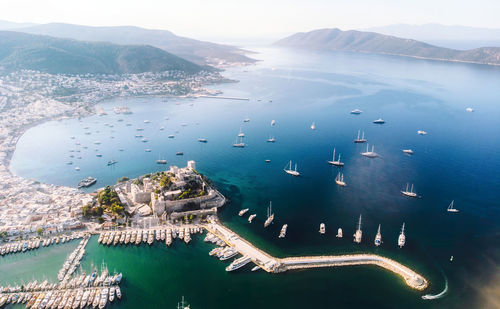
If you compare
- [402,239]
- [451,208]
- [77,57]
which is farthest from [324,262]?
[77,57]

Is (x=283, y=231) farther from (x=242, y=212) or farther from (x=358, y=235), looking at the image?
(x=358, y=235)

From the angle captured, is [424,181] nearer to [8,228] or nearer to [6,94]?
[8,228]

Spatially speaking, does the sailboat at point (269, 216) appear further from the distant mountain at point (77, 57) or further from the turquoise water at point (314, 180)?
the distant mountain at point (77, 57)

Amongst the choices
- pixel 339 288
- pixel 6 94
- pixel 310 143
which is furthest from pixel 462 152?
pixel 6 94

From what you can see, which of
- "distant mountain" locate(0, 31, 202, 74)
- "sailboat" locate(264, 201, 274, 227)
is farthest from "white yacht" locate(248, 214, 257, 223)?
"distant mountain" locate(0, 31, 202, 74)

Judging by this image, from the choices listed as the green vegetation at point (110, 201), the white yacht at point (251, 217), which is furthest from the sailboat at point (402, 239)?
the green vegetation at point (110, 201)
